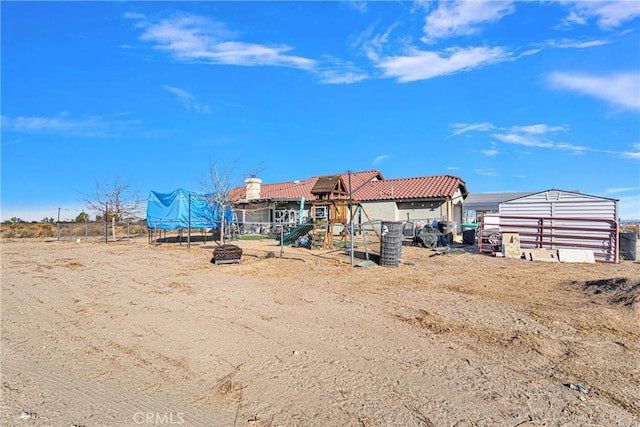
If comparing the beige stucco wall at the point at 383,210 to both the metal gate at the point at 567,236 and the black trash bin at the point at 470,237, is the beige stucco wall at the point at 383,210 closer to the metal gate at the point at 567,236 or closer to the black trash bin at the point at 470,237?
the black trash bin at the point at 470,237

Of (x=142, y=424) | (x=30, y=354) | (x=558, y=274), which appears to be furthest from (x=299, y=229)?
(x=142, y=424)

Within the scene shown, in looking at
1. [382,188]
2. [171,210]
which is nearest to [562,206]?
[382,188]

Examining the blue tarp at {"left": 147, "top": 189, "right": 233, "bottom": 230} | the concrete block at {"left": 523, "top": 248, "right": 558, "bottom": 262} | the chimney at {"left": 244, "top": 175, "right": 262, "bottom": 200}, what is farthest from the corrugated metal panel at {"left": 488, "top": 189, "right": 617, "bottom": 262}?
the chimney at {"left": 244, "top": 175, "right": 262, "bottom": 200}

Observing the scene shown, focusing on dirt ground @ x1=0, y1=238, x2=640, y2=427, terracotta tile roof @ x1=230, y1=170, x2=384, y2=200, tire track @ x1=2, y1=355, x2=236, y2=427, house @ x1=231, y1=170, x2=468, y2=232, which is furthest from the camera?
terracotta tile roof @ x1=230, y1=170, x2=384, y2=200

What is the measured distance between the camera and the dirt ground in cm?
326

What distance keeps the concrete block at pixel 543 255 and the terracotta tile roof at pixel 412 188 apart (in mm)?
10762

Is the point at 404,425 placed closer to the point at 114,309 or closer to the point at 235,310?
the point at 235,310

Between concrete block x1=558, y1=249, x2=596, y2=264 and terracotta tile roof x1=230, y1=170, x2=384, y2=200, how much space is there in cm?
1880

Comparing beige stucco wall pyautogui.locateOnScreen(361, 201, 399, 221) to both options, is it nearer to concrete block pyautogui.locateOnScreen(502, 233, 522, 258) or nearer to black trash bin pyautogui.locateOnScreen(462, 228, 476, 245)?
black trash bin pyautogui.locateOnScreen(462, 228, 476, 245)

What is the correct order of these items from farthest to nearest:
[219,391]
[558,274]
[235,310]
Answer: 1. [558,274]
2. [235,310]
3. [219,391]

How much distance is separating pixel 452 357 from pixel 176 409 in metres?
3.33

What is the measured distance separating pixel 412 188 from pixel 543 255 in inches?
571

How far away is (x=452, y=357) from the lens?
4.49 metres

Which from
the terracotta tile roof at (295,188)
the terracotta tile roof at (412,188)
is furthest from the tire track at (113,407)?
the terracotta tile roof at (295,188)
